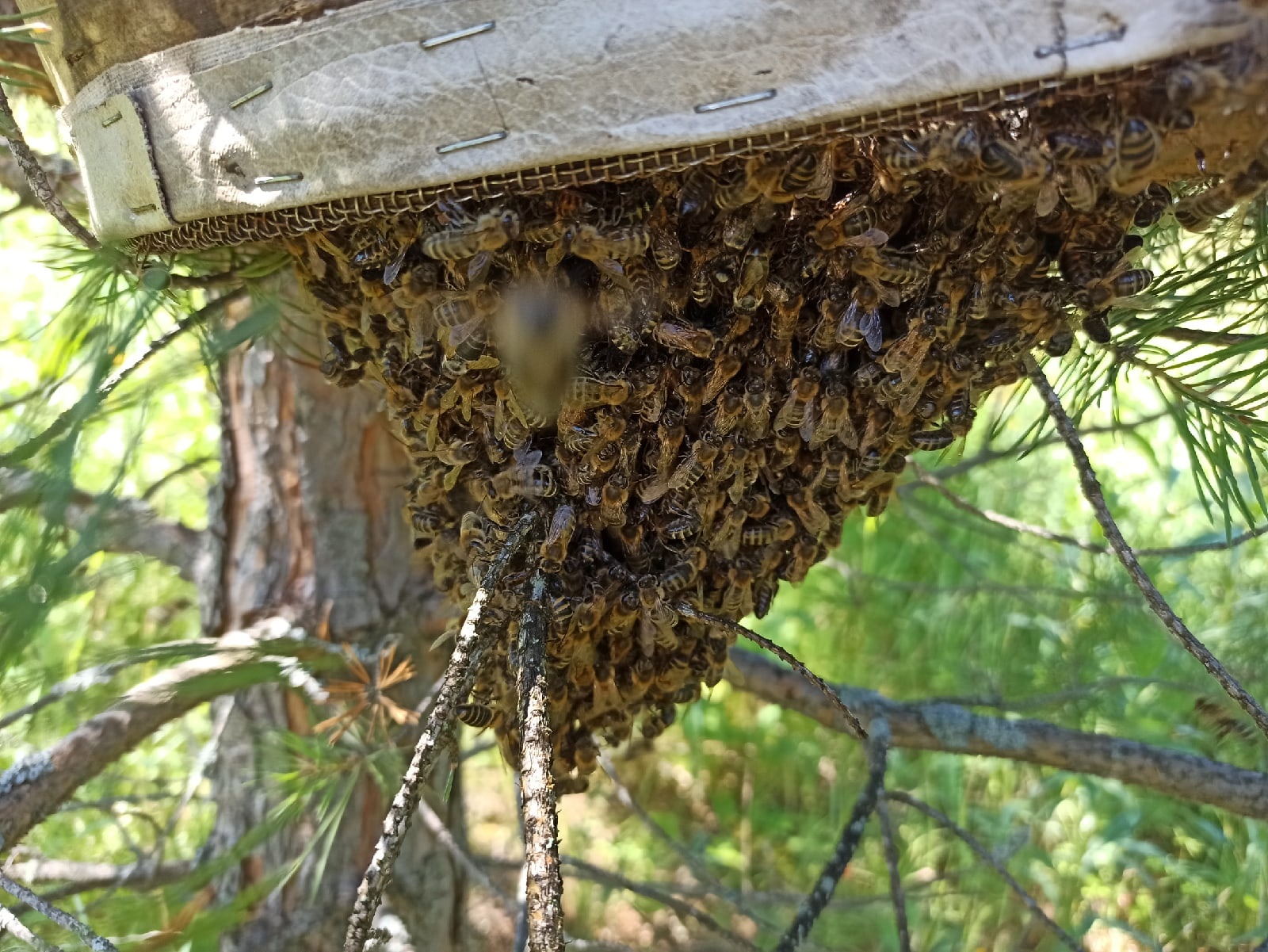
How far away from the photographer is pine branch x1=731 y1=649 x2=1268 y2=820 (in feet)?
5.01

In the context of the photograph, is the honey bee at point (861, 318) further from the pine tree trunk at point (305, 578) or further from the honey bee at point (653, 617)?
the pine tree trunk at point (305, 578)

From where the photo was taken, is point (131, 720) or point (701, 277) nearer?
point (701, 277)

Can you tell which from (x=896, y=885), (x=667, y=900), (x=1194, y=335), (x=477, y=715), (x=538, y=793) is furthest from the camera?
(x=667, y=900)

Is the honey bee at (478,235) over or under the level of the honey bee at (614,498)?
over

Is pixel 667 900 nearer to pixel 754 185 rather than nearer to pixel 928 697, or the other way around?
pixel 754 185

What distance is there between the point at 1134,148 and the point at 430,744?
32.4 inches

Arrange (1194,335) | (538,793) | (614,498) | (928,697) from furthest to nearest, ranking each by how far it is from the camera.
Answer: (928,697) → (1194,335) → (614,498) → (538,793)

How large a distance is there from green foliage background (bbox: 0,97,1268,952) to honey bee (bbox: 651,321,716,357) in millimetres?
1030

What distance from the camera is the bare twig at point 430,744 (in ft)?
2.67

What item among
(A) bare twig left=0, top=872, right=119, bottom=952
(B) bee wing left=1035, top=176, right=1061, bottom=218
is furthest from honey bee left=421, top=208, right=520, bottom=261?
(A) bare twig left=0, top=872, right=119, bottom=952

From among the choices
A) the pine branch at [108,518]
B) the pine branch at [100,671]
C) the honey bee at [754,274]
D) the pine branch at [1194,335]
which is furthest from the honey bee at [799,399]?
the pine branch at [100,671]

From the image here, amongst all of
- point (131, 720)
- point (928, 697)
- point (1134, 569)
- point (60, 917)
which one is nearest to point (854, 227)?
point (1134, 569)

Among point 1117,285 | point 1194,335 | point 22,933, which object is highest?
point 1194,335

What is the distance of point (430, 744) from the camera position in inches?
34.4
